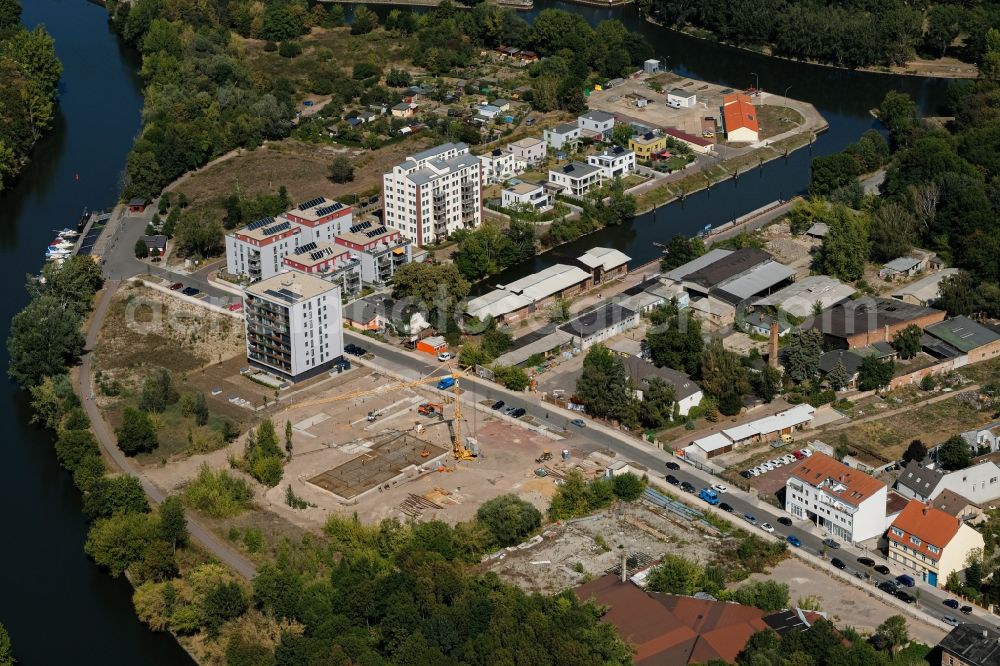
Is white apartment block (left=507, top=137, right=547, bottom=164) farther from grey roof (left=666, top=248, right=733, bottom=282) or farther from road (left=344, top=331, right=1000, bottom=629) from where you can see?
road (left=344, top=331, right=1000, bottom=629)

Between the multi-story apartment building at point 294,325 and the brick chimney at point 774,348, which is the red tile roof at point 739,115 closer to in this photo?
the brick chimney at point 774,348

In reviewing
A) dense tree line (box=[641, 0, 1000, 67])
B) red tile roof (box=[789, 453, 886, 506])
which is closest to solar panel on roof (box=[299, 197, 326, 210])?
red tile roof (box=[789, 453, 886, 506])

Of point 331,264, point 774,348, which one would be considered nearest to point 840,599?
point 774,348

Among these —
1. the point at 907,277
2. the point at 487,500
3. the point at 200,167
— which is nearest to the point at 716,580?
the point at 487,500

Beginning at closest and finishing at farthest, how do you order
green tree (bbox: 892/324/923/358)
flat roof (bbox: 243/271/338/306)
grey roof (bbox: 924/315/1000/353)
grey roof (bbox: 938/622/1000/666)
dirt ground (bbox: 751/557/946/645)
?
grey roof (bbox: 938/622/1000/666) < dirt ground (bbox: 751/557/946/645) < flat roof (bbox: 243/271/338/306) < green tree (bbox: 892/324/923/358) < grey roof (bbox: 924/315/1000/353)

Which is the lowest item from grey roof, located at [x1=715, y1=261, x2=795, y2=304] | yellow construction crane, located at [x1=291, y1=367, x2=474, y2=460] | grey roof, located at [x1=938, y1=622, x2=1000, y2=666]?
yellow construction crane, located at [x1=291, y1=367, x2=474, y2=460]

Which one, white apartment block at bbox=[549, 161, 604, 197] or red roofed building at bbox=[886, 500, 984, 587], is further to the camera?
white apartment block at bbox=[549, 161, 604, 197]
